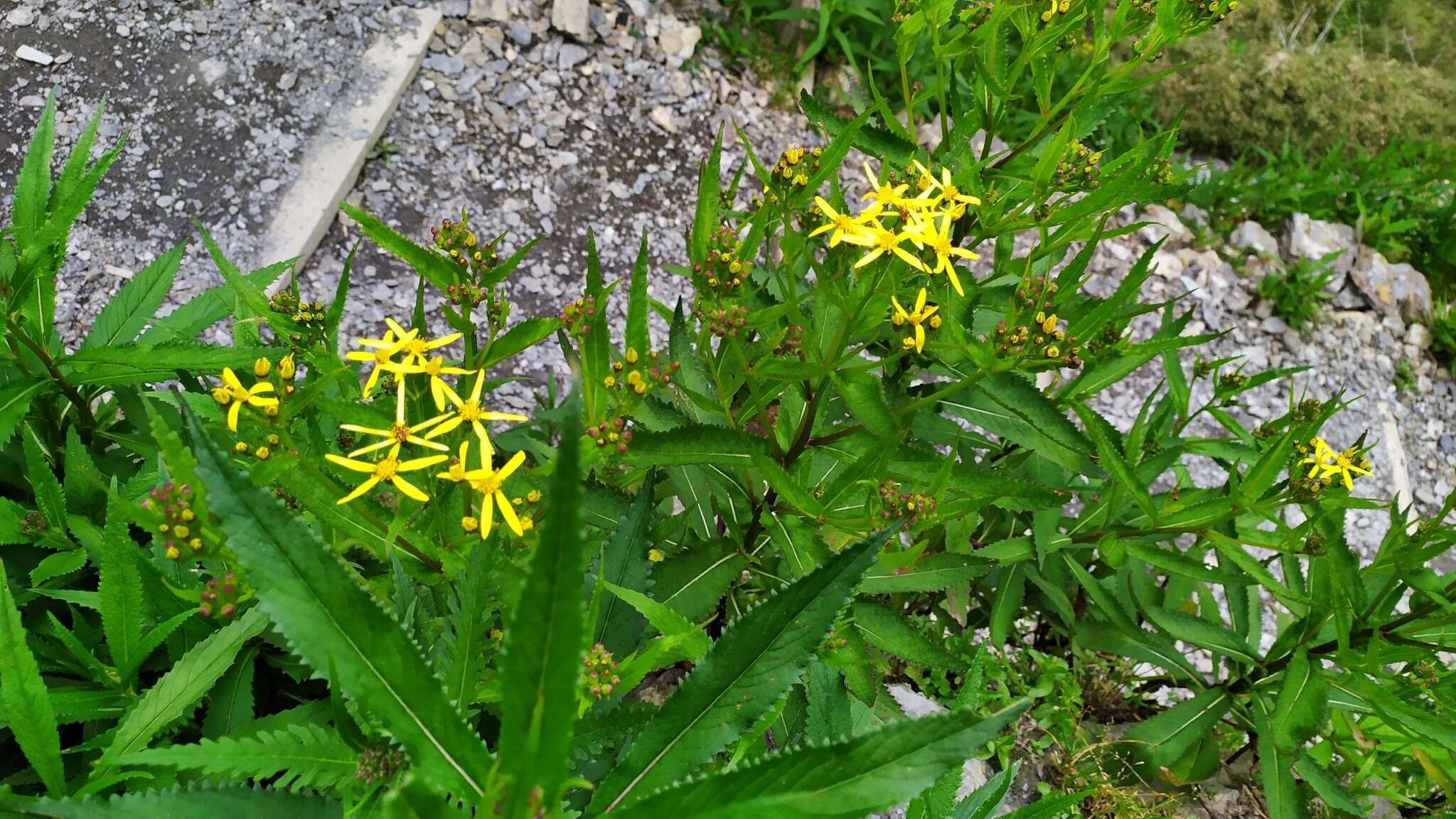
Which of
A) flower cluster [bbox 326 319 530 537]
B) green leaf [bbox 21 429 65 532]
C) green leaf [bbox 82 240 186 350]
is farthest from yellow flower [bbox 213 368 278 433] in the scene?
green leaf [bbox 82 240 186 350]

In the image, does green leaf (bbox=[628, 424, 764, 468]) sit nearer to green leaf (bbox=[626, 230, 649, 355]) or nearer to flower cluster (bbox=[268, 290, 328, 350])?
green leaf (bbox=[626, 230, 649, 355])

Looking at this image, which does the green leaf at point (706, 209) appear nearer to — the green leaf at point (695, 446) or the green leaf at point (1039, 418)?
the green leaf at point (695, 446)

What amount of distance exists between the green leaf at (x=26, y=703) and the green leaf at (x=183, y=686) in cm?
6

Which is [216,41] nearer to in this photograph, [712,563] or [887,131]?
[887,131]

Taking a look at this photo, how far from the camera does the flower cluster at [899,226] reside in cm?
130

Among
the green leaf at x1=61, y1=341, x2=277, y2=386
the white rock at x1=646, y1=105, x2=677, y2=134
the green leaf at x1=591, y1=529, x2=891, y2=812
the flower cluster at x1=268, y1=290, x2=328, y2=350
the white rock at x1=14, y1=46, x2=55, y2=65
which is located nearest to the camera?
the green leaf at x1=591, y1=529, x2=891, y2=812

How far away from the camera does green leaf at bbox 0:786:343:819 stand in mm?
899

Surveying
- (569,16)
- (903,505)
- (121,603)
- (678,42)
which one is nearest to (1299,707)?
(903,505)

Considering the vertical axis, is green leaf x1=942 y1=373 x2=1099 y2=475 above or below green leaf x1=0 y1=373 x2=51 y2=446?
above

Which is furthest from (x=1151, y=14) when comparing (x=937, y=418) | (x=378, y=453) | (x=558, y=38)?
(x=558, y=38)

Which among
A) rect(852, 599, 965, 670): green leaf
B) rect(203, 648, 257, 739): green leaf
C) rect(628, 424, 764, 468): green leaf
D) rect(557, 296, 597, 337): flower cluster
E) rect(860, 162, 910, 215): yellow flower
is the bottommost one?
rect(203, 648, 257, 739): green leaf

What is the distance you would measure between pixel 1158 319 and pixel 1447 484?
5.69 ft

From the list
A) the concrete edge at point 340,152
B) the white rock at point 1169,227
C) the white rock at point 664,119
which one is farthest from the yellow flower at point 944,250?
the white rock at point 1169,227

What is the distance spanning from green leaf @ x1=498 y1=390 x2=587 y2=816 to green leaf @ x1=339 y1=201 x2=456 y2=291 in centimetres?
81
